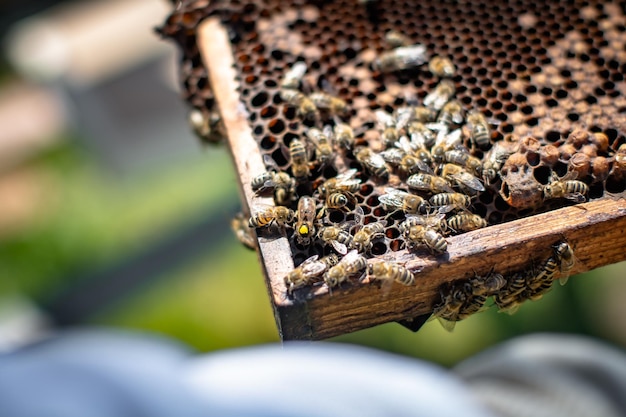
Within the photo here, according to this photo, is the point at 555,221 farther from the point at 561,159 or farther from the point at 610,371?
the point at 610,371

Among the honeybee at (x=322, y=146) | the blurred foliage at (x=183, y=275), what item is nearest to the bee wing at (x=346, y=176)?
the honeybee at (x=322, y=146)

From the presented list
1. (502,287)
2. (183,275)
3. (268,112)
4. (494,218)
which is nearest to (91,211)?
(183,275)

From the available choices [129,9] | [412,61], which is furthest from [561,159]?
Result: [129,9]

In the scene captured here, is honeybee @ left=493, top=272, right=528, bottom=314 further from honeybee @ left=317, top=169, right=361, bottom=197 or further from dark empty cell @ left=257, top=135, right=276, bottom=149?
dark empty cell @ left=257, top=135, right=276, bottom=149

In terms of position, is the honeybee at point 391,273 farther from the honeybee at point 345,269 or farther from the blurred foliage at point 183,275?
the blurred foliage at point 183,275

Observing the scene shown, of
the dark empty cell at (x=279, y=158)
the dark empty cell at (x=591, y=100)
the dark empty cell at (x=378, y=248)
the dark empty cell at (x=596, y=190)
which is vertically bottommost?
the dark empty cell at (x=596, y=190)

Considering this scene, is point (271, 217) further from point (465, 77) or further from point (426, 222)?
point (465, 77)

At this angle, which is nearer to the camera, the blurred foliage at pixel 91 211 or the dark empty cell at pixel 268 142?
the dark empty cell at pixel 268 142
